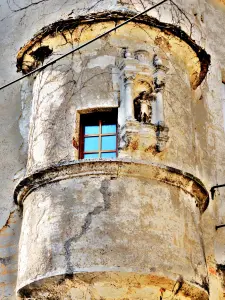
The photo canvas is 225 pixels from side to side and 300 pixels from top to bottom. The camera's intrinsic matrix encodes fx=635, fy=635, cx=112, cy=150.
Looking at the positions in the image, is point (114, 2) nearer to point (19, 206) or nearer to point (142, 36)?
point (142, 36)

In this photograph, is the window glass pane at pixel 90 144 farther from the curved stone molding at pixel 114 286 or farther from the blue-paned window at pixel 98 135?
the curved stone molding at pixel 114 286

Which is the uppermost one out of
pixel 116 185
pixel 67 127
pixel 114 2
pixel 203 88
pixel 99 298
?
pixel 114 2

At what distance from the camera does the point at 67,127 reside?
30.4 ft

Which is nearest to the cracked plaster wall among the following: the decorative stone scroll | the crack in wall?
the crack in wall

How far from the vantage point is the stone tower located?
817 centimetres

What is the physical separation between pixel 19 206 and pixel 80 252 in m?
1.98

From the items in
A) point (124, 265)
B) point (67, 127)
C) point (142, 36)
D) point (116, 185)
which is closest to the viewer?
point (124, 265)

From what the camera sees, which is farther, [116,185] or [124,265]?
[116,185]

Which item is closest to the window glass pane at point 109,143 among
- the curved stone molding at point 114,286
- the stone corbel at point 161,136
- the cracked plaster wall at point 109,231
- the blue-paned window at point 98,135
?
the blue-paned window at point 98,135

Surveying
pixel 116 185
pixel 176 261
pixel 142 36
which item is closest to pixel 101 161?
pixel 116 185

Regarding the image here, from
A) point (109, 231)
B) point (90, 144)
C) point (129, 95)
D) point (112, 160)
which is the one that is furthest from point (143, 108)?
point (109, 231)

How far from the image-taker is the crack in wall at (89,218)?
318 inches

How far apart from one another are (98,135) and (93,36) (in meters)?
1.62

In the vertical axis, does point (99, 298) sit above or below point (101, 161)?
below
